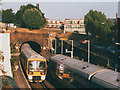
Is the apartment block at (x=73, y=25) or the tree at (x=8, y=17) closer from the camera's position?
the tree at (x=8, y=17)

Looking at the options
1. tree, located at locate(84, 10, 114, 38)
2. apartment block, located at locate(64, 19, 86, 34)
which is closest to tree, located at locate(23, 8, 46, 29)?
tree, located at locate(84, 10, 114, 38)

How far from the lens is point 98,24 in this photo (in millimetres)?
75125

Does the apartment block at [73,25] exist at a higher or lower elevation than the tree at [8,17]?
lower

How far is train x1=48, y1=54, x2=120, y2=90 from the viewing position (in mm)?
20406

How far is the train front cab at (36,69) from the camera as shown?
3403cm

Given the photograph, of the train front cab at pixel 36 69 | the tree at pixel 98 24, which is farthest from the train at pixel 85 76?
the tree at pixel 98 24

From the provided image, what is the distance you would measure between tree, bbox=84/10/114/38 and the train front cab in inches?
1342

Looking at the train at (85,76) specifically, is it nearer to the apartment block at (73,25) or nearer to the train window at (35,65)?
the train window at (35,65)

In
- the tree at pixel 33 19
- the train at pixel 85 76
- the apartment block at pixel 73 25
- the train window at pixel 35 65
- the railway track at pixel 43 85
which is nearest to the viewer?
the train at pixel 85 76

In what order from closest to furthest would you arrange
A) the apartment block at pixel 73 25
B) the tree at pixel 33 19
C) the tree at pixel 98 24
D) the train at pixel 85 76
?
the train at pixel 85 76 < the tree at pixel 98 24 < the tree at pixel 33 19 < the apartment block at pixel 73 25

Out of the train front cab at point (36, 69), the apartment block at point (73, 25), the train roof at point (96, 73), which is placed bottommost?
the train front cab at point (36, 69)

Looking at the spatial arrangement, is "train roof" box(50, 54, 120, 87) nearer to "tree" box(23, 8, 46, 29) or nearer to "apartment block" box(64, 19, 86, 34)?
"tree" box(23, 8, 46, 29)

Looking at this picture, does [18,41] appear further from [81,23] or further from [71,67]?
[81,23]

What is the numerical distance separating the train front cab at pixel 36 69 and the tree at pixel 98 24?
34076 millimetres
